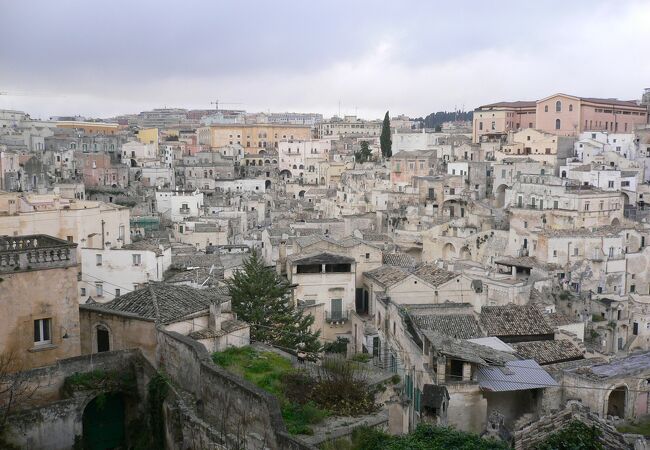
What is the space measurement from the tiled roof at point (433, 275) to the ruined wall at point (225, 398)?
15.1 metres

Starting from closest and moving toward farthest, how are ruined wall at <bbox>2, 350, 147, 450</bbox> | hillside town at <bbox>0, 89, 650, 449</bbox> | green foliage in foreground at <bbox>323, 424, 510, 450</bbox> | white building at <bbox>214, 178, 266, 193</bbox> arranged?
green foliage in foreground at <bbox>323, 424, 510, 450</bbox> < ruined wall at <bbox>2, 350, 147, 450</bbox> < hillside town at <bbox>0, 89, 650, 449</bbox> < white building at <bbox>214, 178, 266, 193</bbox>

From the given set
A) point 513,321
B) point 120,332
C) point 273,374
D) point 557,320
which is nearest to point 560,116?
point 557,320

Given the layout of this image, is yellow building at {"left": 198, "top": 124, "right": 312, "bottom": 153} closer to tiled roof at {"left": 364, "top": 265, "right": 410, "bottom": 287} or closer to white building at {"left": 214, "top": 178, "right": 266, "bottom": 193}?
white building at {"left": 214, "top": 178, "right": 266, "bottom": 193}

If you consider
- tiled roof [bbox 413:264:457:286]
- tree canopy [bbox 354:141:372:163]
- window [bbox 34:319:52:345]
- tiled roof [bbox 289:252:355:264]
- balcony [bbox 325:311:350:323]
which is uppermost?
tree canopy [bbox 354:141:372:163]

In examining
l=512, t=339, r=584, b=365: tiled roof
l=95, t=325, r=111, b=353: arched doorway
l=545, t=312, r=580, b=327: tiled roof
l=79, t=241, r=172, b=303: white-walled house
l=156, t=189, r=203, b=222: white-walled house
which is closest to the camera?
l=95, t=325, r=111, b=353: arched doorway

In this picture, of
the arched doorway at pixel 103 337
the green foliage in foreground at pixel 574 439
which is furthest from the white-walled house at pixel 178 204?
the green foliage in foreground at pixel 574 439

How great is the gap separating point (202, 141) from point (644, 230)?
7472 cm

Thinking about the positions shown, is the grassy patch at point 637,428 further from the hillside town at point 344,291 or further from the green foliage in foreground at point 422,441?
the green foliage in foreground at point 422,441

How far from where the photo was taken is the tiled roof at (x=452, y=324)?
2131 centimetres

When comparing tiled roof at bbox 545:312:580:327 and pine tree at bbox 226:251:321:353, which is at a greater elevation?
pine tree at bbox 226:251:321:353

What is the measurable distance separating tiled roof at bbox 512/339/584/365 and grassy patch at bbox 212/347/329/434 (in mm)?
7977

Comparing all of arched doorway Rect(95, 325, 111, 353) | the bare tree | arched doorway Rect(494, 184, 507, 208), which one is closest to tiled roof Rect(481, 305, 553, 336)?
arched doorway Rect(95, 325, 111, 353)

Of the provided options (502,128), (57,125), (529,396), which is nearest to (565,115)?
(502,128)

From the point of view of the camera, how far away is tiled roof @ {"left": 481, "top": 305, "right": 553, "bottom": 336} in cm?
2256
